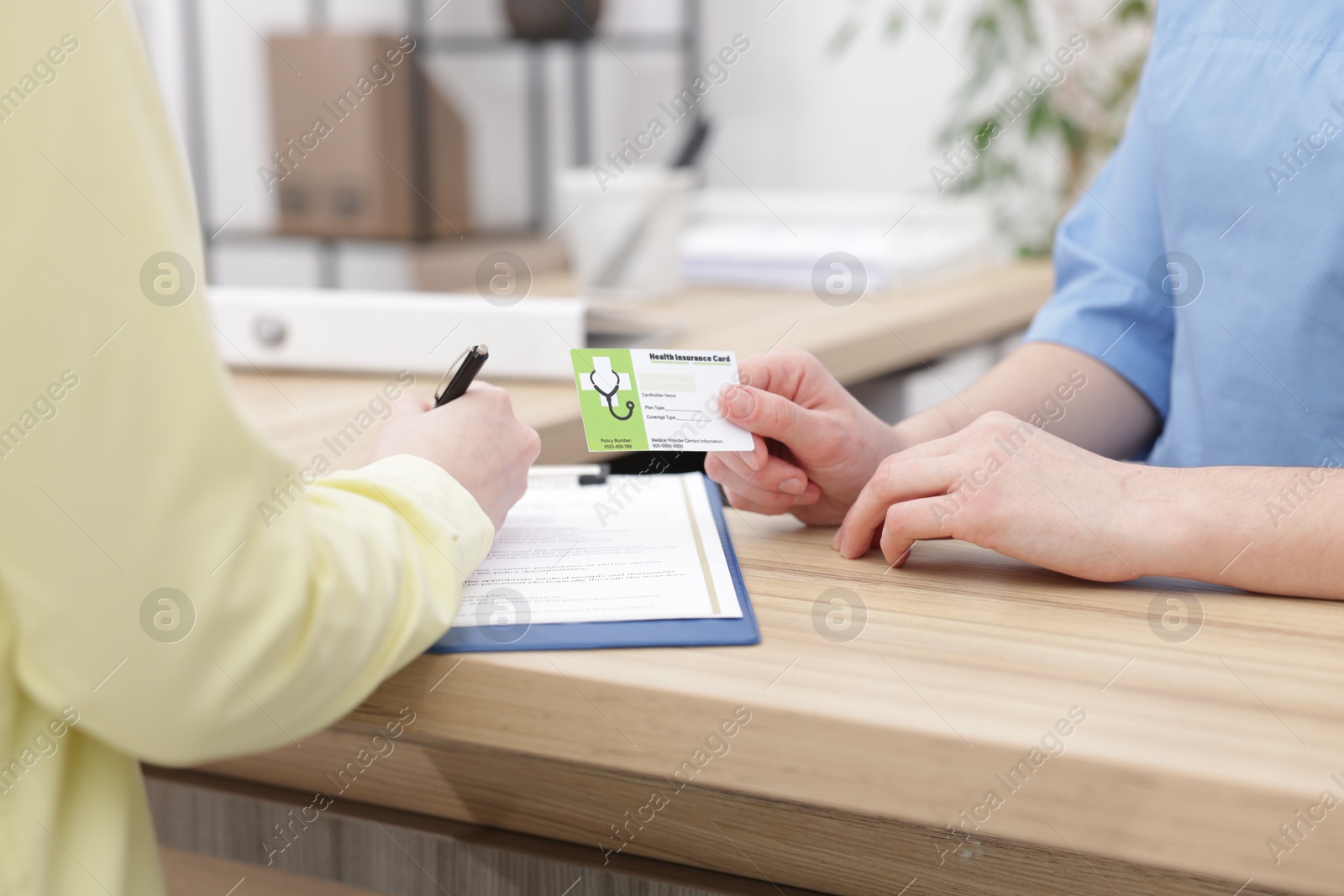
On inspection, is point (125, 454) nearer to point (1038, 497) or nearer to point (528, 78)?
point (1038, 497)

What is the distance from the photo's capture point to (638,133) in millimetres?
2795

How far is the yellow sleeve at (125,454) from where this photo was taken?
45 cm

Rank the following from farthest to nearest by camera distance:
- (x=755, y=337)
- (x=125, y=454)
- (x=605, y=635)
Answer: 1. (x=755, y=337)
2. (x=605, y=635)
3. (x=125, y=454)

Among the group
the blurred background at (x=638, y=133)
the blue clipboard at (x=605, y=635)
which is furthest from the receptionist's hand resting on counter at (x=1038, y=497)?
the blurred background at (x=638, y=133)

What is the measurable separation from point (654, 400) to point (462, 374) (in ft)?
0.38

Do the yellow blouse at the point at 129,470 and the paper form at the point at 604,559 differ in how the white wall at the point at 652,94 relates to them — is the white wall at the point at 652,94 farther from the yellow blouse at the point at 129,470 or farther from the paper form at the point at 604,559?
the yellow blouse at the point at 129,470

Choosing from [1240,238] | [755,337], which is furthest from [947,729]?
[755,337]

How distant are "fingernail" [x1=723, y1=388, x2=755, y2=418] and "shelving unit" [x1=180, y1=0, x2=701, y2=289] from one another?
6.13ft

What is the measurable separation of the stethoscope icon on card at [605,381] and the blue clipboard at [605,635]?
134 mm

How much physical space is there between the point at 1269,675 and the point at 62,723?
0.55 metres

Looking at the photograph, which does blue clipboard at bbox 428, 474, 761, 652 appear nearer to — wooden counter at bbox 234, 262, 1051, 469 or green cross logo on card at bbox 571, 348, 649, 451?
green cross logo on card at bbox 571, 348, 649, 451

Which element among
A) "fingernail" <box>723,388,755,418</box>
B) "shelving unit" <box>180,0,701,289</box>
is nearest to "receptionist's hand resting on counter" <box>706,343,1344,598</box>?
"fingernail" <box>723,388,755,418</box>

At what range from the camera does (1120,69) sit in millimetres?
2189

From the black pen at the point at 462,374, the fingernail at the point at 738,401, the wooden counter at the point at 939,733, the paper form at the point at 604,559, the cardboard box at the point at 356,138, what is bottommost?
the wooden counter at the point at 939,733
